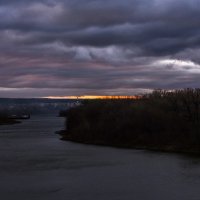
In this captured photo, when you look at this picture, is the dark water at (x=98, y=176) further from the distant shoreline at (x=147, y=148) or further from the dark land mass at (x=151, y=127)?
the dark land mass at (x=151, y=127)

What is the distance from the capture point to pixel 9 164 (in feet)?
121

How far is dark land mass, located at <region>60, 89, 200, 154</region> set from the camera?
52463mm

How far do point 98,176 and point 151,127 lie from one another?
27991 mm

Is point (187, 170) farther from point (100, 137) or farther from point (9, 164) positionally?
point (100, 137)

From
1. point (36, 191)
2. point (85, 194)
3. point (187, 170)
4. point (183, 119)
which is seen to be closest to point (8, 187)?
point (36, 191)

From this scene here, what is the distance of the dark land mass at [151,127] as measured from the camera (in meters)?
52.5

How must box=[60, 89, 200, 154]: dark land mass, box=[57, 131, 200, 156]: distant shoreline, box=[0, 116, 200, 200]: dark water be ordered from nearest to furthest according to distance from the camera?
1. box=[0, 116, 200, 200]: dark water
2. box=[57, 131, 200, 156]: distant shoreline
3. box=[60, 89, 200, 154]: dark land mass

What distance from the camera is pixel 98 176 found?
101 feet

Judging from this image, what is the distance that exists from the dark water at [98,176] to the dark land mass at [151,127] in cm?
748

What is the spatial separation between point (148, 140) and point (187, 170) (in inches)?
848

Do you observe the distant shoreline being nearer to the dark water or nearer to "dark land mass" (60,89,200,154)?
"dark land mass" (60,89,200,154)

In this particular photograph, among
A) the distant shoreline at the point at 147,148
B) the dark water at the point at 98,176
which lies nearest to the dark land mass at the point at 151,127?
the distant shoreline at the point at 147,148

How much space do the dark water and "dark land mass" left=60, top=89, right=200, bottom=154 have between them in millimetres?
7485

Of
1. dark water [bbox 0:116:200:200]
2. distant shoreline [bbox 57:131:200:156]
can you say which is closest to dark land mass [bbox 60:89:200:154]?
distant shoreline [bbox 57:131:200:156]
